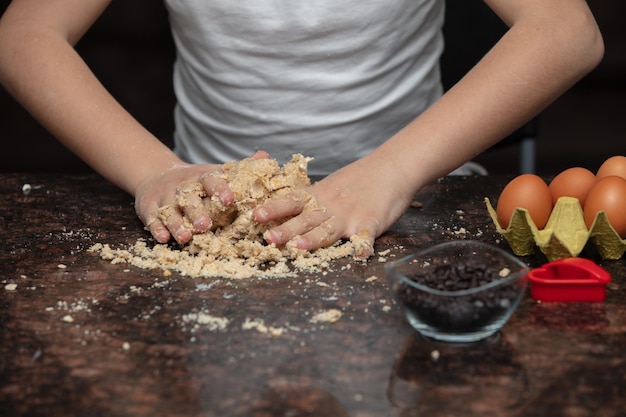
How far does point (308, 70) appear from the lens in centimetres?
158

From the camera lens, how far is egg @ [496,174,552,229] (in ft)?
3.76

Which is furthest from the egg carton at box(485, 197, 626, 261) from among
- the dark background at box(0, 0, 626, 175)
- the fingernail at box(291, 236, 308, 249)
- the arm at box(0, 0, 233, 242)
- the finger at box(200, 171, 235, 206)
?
the dark background at box(0, 0, 626, 175)

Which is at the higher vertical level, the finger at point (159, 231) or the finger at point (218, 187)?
the finger at point (218, 187)

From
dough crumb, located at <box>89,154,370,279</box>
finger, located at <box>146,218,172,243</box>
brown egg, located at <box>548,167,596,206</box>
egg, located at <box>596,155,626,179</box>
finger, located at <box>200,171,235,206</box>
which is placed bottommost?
finger, located at <box>146,218,172,243</box>

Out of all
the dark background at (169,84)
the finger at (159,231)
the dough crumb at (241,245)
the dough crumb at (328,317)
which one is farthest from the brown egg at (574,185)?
the dark background at (169,84)

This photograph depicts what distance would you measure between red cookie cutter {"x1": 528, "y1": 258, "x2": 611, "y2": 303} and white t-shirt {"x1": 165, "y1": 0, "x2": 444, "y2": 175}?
692mm

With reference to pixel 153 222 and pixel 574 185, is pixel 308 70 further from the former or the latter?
pixel 574 185

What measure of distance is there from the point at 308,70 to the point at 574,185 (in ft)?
1.87

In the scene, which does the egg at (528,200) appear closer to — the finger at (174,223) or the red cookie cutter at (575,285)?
the red cookie cutter at (575,285)

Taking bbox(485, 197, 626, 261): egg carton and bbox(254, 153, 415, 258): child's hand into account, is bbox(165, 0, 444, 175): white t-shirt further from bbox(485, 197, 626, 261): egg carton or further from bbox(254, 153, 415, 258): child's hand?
bbox(485, 197, 626, 261): egg carton

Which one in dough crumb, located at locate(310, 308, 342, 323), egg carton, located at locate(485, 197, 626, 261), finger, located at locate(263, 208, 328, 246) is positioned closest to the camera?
dough crumb, located at locate(310, 308, 342, 323)

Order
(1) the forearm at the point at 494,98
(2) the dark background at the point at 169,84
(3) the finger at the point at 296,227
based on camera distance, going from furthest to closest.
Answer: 1. (2) the dark background at the point at 169,84
2. (1) the forearm at the point at 494,98
3. (3) the finger at the point at 296,227

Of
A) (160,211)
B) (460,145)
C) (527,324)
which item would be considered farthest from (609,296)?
(160,211)

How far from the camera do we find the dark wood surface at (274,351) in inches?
30.5
